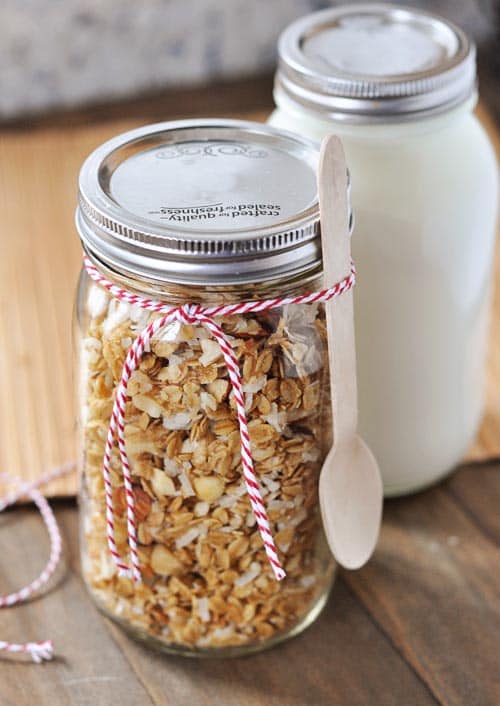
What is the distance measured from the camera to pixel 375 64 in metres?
→ 0.74

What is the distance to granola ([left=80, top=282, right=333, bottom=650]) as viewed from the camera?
60cm

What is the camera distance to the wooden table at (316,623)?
67cm

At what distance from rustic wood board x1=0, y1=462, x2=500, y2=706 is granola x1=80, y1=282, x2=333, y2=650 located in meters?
0.02

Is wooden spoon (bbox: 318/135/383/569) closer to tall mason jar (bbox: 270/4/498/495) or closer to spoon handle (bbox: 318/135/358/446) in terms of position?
spoon handle (bbox: 318/135/358/446)

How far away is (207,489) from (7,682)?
19 cm

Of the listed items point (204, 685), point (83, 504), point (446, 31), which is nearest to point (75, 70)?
point (446, 31)

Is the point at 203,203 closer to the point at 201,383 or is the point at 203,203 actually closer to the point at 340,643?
the point at 201,383

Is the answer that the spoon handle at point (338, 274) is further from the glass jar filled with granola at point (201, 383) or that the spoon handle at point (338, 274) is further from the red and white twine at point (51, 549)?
the red and white twine at point (51, 549)

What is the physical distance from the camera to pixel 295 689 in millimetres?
675

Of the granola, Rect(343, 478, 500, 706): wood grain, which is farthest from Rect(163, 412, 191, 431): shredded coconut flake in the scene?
Rect(343, 478, 500, 706): wood grain

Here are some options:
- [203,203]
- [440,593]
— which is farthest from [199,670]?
[203,203]

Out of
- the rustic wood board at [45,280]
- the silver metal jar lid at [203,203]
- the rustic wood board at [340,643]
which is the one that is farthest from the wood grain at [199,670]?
the silver metal jar lid at [203,203]

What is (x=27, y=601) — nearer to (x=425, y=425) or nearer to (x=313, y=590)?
(x=313, y=590)

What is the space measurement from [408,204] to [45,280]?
0.46 m
